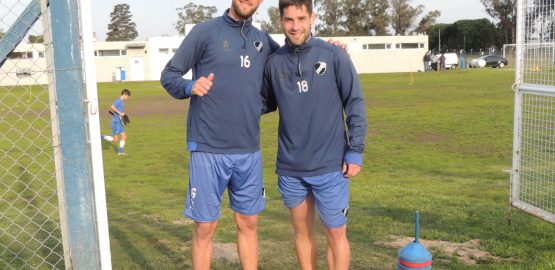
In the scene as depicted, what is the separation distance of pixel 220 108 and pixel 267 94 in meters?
0.42

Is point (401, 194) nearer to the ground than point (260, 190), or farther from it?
nearer to the ground

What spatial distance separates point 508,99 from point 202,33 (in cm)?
2221

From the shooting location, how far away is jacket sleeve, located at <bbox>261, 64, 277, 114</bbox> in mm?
3748

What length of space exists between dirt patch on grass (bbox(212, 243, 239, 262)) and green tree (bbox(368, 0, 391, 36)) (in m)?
89.7

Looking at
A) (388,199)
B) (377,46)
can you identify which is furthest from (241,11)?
(377,46)

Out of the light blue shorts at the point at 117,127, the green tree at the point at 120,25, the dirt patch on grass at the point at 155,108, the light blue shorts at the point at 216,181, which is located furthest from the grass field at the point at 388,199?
the green tree at the point at 120,25

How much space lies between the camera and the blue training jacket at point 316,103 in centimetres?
365

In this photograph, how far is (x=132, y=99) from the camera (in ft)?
102

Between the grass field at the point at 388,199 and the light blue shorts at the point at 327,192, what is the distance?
0.95 m

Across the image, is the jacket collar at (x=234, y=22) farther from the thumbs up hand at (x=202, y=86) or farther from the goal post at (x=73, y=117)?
the goal post at (x=73, y=117)

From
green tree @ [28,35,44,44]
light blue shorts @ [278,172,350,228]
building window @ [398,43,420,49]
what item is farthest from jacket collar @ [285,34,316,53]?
building window @ [398,43,420,49]

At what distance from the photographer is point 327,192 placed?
3740mm

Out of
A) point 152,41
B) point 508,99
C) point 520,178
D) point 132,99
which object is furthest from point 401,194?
point 152,41

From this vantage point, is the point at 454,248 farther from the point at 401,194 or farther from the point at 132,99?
the point at 132,99
